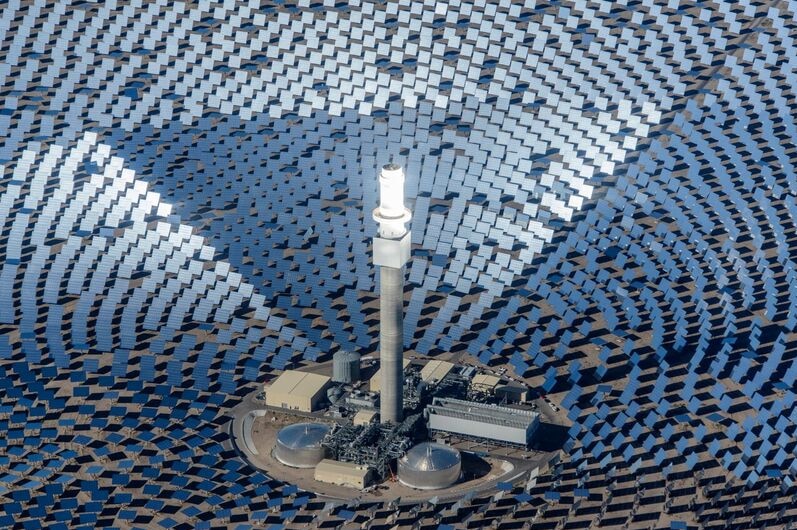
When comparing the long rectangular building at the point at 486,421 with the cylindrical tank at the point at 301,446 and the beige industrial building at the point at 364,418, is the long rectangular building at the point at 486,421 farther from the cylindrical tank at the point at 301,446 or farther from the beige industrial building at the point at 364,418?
the cylindrical tank at the point at 301,446

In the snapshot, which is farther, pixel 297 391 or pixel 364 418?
pixel 297 391

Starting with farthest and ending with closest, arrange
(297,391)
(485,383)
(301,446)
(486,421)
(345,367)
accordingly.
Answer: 1. (485,383)
2. (345,367)
3. (297,391)
4. (486,421)
5. (301,446)

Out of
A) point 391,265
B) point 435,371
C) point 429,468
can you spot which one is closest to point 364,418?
point 429,468

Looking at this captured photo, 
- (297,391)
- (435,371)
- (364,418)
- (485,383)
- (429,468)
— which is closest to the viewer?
(429,468)

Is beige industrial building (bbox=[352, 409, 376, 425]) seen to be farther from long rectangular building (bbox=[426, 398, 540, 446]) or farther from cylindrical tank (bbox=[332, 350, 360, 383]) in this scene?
cylindrical tank (bbox=[332, 350, 360, 383])

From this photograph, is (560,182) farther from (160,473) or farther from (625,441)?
(160,473)

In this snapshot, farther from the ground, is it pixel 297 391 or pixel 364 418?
pixel 297 391

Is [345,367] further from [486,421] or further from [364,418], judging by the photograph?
[486,421]

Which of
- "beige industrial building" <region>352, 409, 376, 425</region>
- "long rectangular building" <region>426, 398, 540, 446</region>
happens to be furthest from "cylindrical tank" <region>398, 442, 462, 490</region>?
"beige industrial building" <region>352, 409, 376, 425</region>
